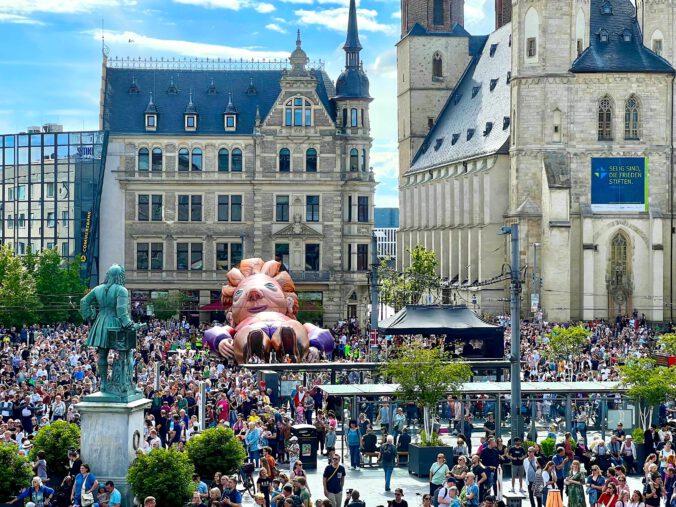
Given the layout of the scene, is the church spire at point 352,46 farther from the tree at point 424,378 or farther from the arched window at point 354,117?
the tree at point 424,378

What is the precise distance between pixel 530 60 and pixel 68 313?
30652 mm

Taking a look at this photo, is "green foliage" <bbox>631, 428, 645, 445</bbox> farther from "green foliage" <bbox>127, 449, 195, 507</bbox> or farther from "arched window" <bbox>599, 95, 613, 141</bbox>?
"arched window" <bbox>599, 95, 613, 141</bbox>

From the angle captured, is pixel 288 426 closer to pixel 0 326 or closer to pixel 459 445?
pixel 459 445

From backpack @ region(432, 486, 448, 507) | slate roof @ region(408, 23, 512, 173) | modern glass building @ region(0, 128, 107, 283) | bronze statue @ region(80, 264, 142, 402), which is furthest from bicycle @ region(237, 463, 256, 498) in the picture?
slate roof @ region(408, 23, 512, 173)

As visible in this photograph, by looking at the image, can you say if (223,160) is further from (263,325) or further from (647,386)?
(647,386)

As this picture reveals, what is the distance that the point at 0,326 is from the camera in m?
67.1

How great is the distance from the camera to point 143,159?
85.4 meters

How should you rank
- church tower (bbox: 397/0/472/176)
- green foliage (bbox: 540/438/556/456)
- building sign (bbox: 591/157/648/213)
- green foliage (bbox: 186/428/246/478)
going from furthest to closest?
church tower (bbox: 397/0/472/176), building sign (bbox: 591/157/648/213), green foliage (bbox: 540/438/556/456), green foliage (bbox: 186/428/246/478)

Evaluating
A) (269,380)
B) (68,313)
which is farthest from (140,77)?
(269,380)

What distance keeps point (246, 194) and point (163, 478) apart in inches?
2401

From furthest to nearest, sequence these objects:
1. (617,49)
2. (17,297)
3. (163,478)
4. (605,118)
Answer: (617,49)
(605,118)
(17,297)
(163,478)

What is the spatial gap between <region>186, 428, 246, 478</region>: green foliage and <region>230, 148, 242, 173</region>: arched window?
5784cm

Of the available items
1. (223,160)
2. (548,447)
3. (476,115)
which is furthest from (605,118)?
(548,447)

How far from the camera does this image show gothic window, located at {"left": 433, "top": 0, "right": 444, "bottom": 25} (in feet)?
375
